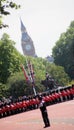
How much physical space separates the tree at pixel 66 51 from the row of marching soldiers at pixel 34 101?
53478 mm

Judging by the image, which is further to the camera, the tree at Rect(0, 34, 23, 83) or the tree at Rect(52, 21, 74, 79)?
the tree at Rect(52, 21, 74, 79)

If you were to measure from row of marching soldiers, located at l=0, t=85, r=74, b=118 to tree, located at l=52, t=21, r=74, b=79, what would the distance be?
53.5 m

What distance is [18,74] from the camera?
74.4 metres

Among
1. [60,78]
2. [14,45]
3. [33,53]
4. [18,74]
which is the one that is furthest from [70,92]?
[33,53]

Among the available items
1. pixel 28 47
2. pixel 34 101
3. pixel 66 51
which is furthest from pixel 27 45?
pixel 34 101

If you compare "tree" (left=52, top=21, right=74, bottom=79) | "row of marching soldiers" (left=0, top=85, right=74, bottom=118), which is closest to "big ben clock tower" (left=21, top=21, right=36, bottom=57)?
"tree" (left=52, top=21, right=74, bottom=79)

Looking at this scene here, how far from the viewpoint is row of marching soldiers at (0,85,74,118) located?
122ft

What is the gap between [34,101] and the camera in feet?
123

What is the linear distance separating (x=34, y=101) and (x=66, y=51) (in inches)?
2334

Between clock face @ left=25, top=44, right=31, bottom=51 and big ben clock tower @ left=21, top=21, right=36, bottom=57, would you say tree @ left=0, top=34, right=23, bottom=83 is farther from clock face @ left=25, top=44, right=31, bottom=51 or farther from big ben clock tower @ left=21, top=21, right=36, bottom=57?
clock face @ left=25, top=44, right=31, bottom=51

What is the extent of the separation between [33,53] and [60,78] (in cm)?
9589

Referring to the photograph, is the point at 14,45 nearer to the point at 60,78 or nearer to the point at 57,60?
the point at 60,78

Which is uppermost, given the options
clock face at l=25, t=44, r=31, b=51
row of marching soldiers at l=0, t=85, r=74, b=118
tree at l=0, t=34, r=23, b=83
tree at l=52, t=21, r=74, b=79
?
row of marching soldiers at l=0, t=85, r=74, b=118

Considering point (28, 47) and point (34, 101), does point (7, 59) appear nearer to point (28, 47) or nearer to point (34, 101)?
point (34, 101)
